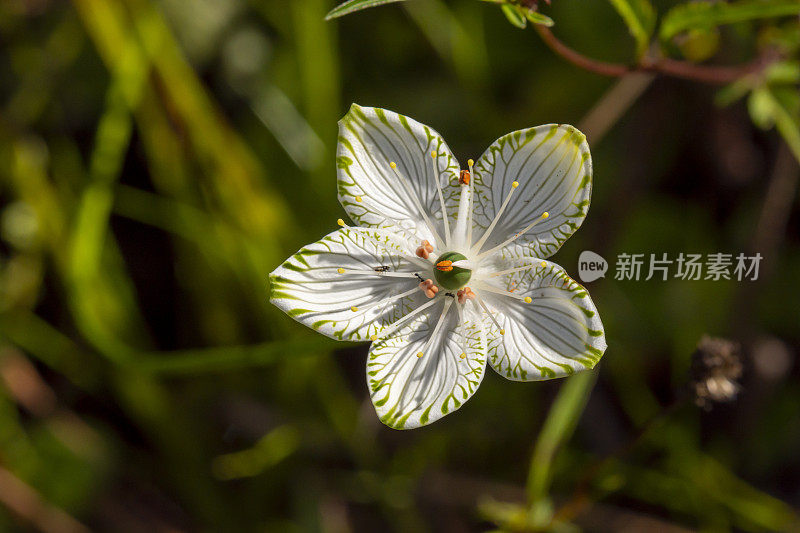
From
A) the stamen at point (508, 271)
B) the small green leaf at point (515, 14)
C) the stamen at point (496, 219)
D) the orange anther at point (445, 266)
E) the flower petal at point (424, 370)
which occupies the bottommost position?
the flower petal at point (424, 370)

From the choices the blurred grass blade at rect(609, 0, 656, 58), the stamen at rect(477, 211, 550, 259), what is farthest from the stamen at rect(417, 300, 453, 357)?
the blurred grass blade at rect(609, 0, 656, 58)

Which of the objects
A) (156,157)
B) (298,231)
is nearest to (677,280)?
(298,231)

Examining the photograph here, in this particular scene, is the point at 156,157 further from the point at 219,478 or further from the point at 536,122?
the point at 536,122

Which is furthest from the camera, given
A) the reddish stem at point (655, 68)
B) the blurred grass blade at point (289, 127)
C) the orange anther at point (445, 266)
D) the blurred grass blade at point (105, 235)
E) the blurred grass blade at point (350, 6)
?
the blurred grass blade at point (289, 127)

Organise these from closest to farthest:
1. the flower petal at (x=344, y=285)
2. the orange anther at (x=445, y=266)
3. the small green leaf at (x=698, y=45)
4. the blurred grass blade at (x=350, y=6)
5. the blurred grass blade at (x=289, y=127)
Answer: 1. the blurred grass blade at (x=350, y=6)
2. the flower petal at (x=344, y=285)
3. the orange anther at (x=445, y=266)
4. the small green leaf at (x=698, y=45)
5. the blurred grass blade at (x=289, y=127)

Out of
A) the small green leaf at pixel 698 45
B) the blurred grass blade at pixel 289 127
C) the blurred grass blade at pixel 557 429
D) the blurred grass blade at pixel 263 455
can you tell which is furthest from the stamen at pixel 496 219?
the blurred grass blade at pixel 263 455

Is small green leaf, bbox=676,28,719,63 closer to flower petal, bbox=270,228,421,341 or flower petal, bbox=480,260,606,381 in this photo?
flower petal, bbox=480,260,606,381

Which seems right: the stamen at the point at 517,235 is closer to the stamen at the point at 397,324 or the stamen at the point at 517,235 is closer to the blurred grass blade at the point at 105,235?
the stamen at the point at 397,324

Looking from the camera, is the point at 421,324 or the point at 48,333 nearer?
the point at 421,324

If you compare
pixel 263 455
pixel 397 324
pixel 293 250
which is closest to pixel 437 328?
pixel 397 324
